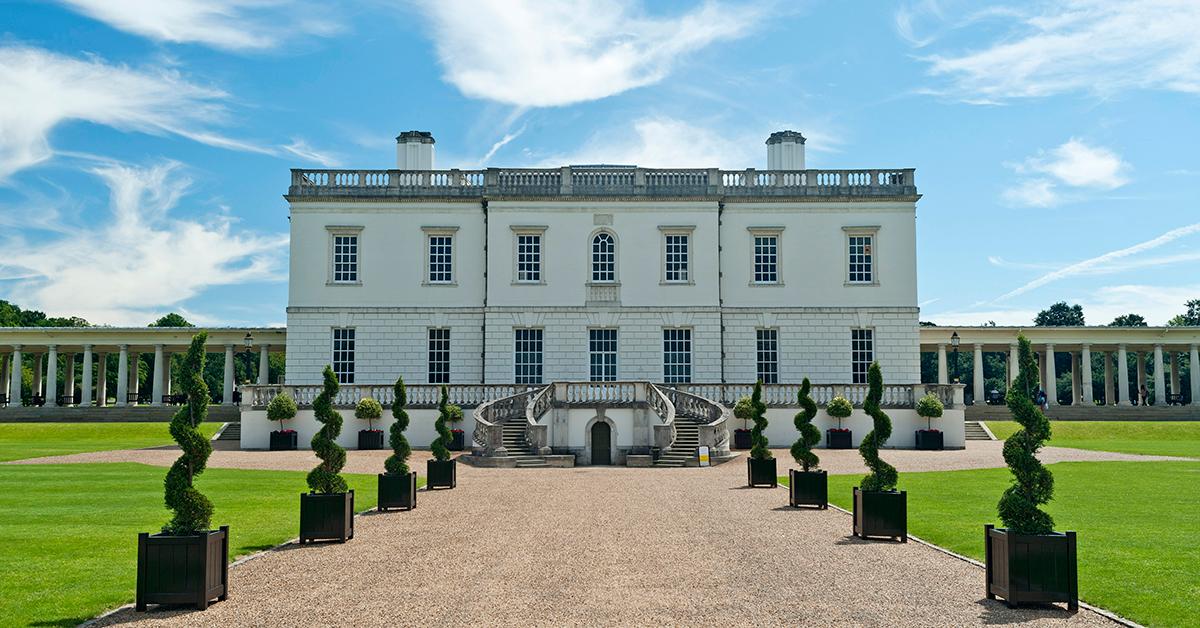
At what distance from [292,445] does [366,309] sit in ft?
25.7

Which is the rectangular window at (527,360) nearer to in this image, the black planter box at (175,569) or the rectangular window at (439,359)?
the rectangular window at (439,359)

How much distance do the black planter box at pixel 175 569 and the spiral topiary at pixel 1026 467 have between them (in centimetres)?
878

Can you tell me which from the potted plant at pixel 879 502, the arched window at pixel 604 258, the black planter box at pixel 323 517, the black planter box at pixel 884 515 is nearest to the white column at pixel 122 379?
the arched window at pixel 604 258

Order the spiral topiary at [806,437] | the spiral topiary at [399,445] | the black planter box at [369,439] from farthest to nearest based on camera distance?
1. the black planter box at [369,439]
2. the spiral topiary at [806,437]
3. the spiral topiary at [399,445]

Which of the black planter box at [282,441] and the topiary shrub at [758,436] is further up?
the topiary shrub at [758,436]

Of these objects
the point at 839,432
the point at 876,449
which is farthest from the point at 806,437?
the point at 839,432

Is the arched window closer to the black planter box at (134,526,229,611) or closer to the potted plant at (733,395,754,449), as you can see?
the potted plant at (733,395,754,449)

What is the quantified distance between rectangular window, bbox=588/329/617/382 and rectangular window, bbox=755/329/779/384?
20.9 feet

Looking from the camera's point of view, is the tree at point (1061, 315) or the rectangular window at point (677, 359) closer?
the rectangular window at point (677, 359)

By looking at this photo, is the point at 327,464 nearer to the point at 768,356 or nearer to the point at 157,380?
the point at 768,356

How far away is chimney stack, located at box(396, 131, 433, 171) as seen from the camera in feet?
151

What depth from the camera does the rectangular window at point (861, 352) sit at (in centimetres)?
4259

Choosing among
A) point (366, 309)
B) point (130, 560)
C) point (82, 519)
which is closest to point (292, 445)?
point (366, 309)

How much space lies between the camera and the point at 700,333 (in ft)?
138
